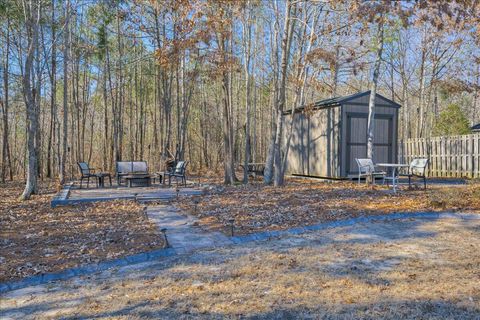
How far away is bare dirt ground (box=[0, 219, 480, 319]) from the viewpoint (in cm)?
257

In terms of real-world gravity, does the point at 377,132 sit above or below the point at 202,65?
below

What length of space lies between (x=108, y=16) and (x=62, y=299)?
45.9 feet

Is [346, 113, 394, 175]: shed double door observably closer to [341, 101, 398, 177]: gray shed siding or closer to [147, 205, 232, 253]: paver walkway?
[341, 101, 398, 177]: gray shed siding

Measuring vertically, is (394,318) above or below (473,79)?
below

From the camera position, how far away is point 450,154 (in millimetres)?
13617

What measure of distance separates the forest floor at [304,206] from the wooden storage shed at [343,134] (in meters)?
3.48

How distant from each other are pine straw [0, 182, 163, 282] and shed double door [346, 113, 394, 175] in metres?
6.99

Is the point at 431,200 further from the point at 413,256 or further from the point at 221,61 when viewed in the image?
the point at 221,61

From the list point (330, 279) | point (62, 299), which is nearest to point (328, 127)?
point (330, 279)

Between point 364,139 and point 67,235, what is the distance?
936 centimetres

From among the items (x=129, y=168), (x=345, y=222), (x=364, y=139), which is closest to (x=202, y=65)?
(x=129, y=168)

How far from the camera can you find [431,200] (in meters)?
6.40

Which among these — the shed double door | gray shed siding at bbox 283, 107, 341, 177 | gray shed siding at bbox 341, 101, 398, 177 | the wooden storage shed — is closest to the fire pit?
the wooden storage shed

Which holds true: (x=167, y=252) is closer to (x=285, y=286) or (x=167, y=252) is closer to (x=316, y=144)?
(x=285, y=286)
